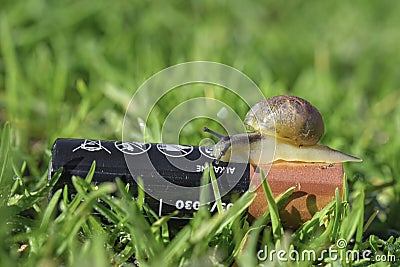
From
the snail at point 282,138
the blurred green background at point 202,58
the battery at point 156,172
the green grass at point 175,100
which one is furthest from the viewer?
the blurred green background at point 202,58

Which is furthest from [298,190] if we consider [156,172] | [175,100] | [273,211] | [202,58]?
[202,58]

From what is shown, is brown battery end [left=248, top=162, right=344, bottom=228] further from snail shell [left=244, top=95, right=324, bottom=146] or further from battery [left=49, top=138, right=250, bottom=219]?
snail shell [left=244, top=95, right=324, bottom=146]

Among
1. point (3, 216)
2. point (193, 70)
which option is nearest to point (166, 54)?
point (193, 70)

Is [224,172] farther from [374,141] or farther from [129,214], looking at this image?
[374,141]

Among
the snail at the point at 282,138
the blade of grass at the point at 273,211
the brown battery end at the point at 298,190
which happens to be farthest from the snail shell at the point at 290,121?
the blade of grass at the point at 273,211

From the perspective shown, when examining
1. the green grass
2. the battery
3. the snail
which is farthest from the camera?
the snail

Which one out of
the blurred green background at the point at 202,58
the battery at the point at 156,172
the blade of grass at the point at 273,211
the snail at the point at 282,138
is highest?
the blurred green background at the point at 202,58

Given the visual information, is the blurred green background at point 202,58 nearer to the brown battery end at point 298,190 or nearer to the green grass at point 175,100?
the green grass at point 175,100

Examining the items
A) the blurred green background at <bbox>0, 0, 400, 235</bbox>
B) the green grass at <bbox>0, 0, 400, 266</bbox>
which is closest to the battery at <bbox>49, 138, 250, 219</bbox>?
the green grass at <bbox>0, 0, 400, 266</bbox>
